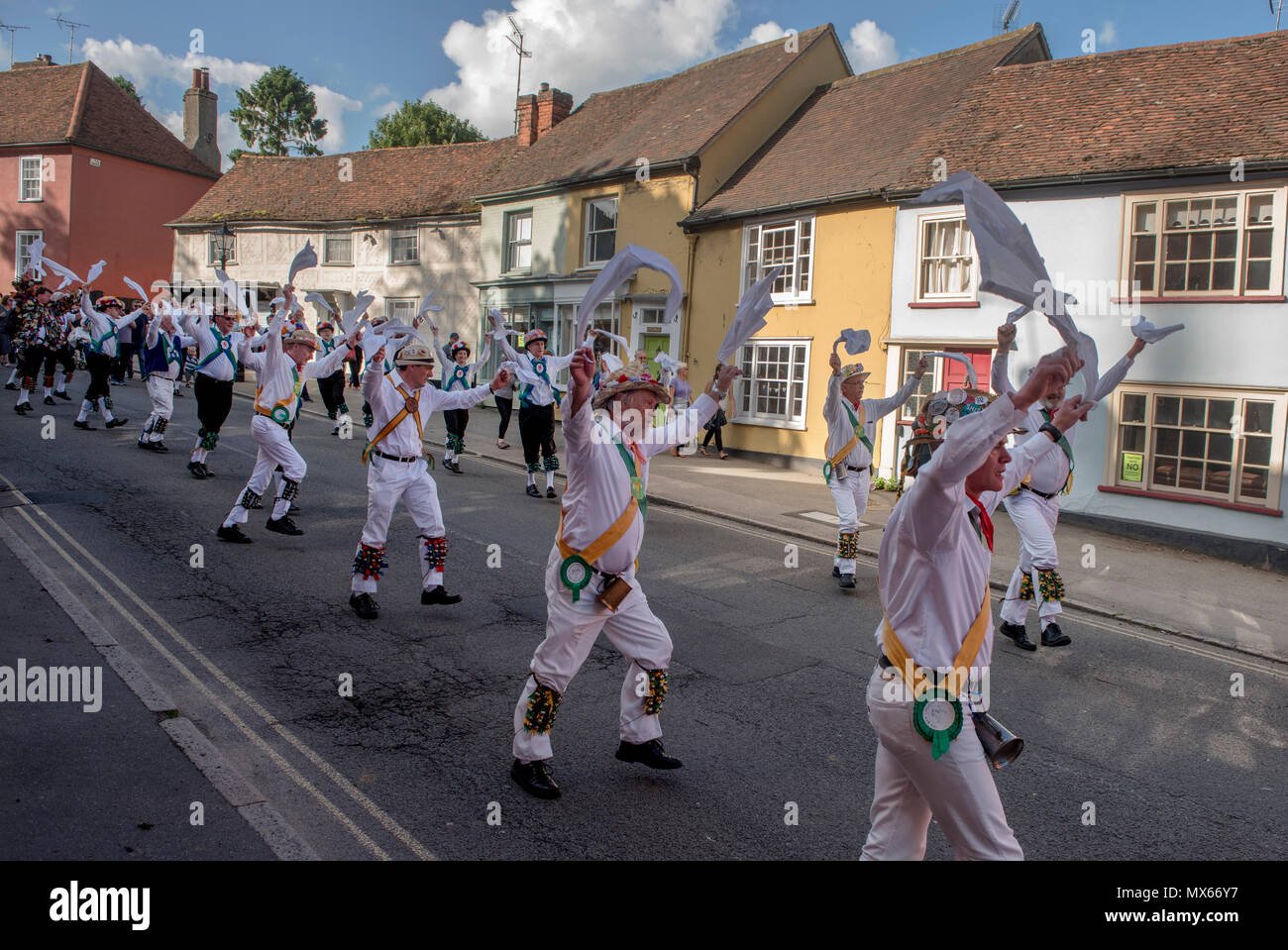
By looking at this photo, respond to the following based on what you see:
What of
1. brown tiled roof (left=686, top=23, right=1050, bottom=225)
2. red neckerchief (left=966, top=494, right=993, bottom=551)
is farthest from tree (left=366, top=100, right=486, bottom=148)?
red neckerchief (left=966, top=494, right=993, bottom=551)

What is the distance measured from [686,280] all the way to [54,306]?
44.1ft

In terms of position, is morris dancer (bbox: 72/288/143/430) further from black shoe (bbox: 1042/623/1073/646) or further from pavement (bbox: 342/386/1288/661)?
black shoe (bbox: 1042/623/1073/646)

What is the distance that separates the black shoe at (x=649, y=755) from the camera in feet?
16.0

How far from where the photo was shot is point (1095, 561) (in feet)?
39.4

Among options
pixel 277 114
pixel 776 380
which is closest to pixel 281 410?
pixel 776 380

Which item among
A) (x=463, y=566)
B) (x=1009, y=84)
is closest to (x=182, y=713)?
(x=463, y=566)

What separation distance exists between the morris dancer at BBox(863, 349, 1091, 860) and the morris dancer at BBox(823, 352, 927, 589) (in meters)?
5.95

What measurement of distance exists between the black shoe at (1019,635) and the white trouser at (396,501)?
185 inches

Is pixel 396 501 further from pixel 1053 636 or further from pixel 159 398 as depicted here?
pixel 159 398

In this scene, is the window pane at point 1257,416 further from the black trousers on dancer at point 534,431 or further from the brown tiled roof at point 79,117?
the brown tiled roof at point 79,117

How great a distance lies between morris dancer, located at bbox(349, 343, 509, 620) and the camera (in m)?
7.39

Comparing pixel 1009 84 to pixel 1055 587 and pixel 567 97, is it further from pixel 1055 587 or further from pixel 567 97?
pixel 567 97

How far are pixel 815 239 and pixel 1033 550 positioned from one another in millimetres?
12739

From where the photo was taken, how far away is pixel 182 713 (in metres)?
5.28
